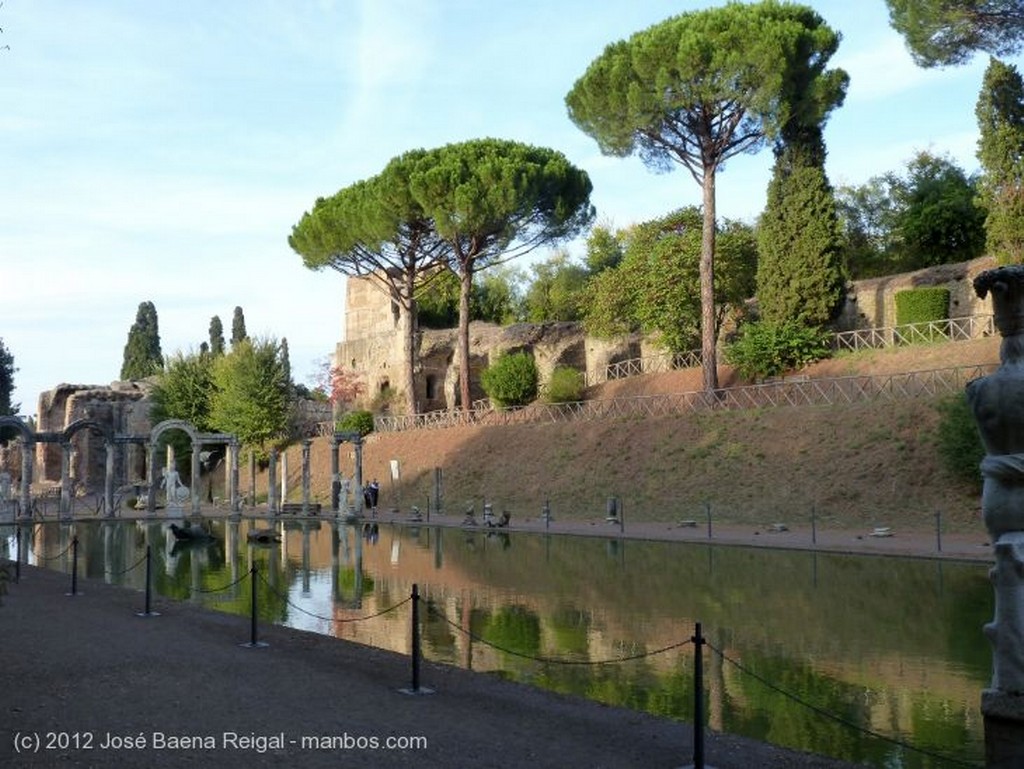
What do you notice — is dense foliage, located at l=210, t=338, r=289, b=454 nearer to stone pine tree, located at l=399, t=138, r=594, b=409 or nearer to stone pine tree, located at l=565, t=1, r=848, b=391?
stone pine tree, located at l=399, t=138, r=594, b=409

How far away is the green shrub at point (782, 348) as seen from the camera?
37.0m

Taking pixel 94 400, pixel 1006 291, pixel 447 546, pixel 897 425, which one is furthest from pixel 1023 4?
pixel 94 400

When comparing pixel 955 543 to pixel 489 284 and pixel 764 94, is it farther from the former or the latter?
pixel 489 284

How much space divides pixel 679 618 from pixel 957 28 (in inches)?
1115

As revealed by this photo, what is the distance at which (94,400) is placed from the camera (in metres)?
55.2

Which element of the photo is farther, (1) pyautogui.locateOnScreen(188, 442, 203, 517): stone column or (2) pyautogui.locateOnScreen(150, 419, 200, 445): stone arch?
(1) pyautogui.locateOnScreen(188, 442, 203, 517): stone column

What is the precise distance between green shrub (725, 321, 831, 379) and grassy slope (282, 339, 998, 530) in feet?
2.30

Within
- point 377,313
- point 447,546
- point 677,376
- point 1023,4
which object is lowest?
point 447,546

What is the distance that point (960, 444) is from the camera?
2422cm

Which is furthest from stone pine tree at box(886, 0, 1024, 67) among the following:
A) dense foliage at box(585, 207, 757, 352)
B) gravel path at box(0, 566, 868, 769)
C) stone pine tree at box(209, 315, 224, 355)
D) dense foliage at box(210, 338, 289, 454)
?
stone pine tree at box(209, 315, 224, 355)

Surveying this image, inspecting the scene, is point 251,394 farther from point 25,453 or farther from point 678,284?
point 678,284

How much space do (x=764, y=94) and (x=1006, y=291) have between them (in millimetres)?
31063

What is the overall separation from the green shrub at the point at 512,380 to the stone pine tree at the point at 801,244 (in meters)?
13.5

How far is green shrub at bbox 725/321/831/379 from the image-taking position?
37.0m
